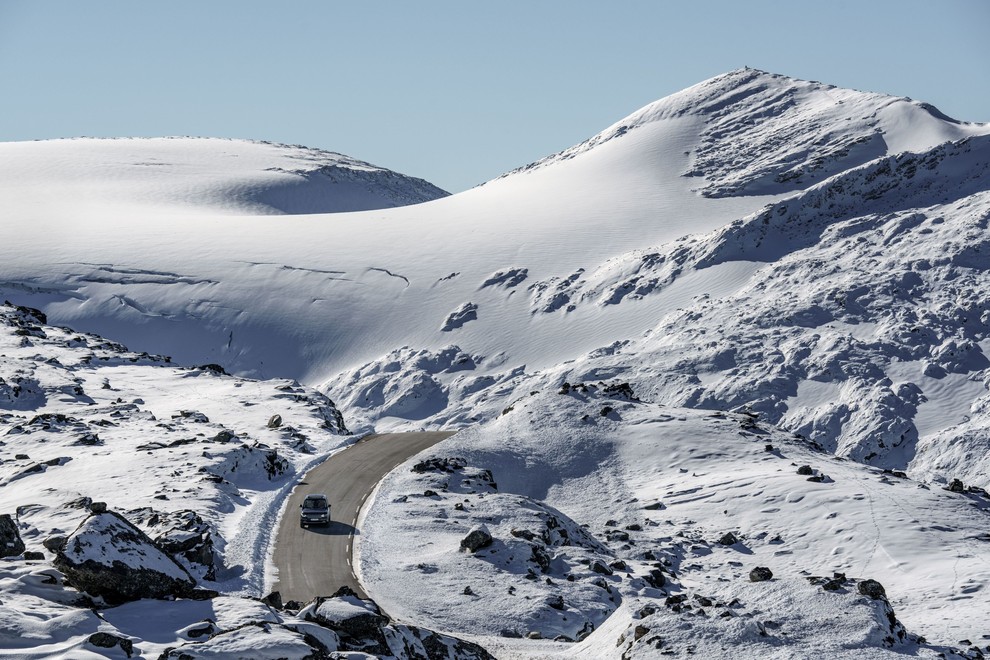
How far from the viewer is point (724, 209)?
12606 centimetres

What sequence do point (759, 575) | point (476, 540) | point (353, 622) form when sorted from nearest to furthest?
point (353, 622), point (759, 575), point (476, 540)

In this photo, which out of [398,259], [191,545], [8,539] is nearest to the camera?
[8,539]

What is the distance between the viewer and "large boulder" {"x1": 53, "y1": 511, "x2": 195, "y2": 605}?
23.0 meters

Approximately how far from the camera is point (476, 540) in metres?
38.6

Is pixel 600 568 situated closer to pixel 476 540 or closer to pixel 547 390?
pixel 476 540

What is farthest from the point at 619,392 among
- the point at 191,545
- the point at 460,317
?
the point at 460,317

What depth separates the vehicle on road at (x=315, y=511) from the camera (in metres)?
41.6

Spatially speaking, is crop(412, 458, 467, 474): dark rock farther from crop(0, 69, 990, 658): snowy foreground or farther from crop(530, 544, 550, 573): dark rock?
crop(530, 544, 550, 573): dark rock

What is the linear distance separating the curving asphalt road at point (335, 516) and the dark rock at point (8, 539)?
32.4ft

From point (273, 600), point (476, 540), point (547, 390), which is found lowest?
point (476, 540)

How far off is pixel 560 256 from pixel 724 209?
71.8 feet

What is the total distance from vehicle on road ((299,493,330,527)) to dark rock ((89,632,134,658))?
834 inches

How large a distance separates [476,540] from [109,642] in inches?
776

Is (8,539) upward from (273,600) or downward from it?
upward
